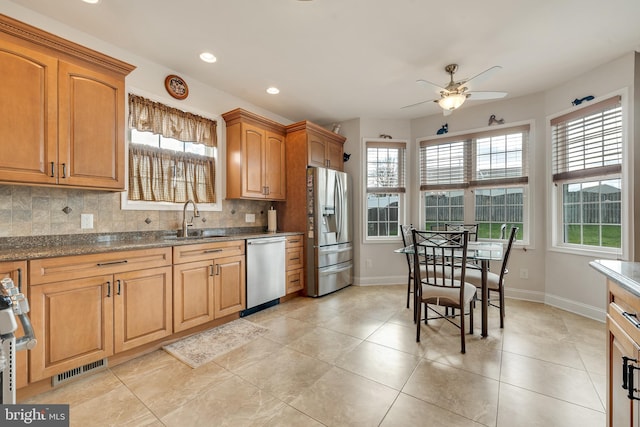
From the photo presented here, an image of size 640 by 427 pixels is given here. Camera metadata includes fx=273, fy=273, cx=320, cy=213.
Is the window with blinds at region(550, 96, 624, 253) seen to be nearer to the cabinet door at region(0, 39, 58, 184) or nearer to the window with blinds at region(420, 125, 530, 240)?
the window with blinds at region(420, 125, 530, 240)

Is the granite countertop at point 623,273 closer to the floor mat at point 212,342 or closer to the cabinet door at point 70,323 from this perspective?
the floor mat at point 212,342

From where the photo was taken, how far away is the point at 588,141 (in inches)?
122

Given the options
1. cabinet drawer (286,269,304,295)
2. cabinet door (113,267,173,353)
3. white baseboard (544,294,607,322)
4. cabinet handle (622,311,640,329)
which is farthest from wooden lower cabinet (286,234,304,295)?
white baseboard (544,294,607,322)

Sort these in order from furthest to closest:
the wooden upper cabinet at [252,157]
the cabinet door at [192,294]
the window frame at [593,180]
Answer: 1. the wooden upper cabinet at [252,157]
2. the window frame at [593,180]
3. the cabinet door at [192,294]

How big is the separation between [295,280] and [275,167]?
5.31 feet

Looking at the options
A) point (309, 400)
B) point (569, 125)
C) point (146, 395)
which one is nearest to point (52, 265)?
point (146, 395)

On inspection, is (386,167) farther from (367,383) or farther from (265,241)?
(367,383)

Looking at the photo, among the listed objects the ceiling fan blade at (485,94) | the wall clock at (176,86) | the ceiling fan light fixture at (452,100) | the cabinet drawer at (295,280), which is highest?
the wall clock at (176,86)

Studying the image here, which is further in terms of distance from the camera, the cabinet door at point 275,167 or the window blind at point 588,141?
the cabinet door at point 275,167

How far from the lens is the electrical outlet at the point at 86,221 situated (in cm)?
233

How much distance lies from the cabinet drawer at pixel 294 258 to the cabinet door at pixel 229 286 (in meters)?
0.76

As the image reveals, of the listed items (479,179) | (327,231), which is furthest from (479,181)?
(327,231)

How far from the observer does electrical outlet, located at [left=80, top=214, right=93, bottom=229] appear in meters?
2.33

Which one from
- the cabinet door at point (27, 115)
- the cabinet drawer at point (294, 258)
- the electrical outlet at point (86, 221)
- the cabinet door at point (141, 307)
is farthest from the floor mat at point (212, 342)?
the cabinet door at point (27, 115)
